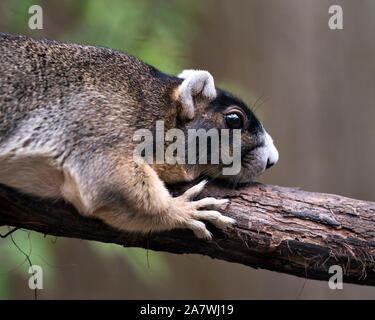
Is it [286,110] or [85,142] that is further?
[286,110]

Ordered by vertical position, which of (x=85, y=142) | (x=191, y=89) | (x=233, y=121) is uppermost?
(x=191, y=89)

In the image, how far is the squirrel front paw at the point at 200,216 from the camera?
2449 mm

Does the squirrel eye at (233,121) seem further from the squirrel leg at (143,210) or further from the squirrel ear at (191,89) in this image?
the squirrel leg at (143,210)

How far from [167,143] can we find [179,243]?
0.53m

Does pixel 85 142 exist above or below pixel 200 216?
above

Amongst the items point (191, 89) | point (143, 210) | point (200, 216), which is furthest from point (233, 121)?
point (143, 210)

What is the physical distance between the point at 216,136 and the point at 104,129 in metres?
0.62

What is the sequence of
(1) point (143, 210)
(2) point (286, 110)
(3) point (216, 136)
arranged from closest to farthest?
(1) point (143, 210), (3) point (216, 136), (2) point (286, 110)

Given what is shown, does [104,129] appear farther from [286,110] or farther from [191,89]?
[286,110]

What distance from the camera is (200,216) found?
248 centimetres

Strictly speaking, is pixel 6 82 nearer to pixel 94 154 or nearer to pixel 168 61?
pixel 94 154
